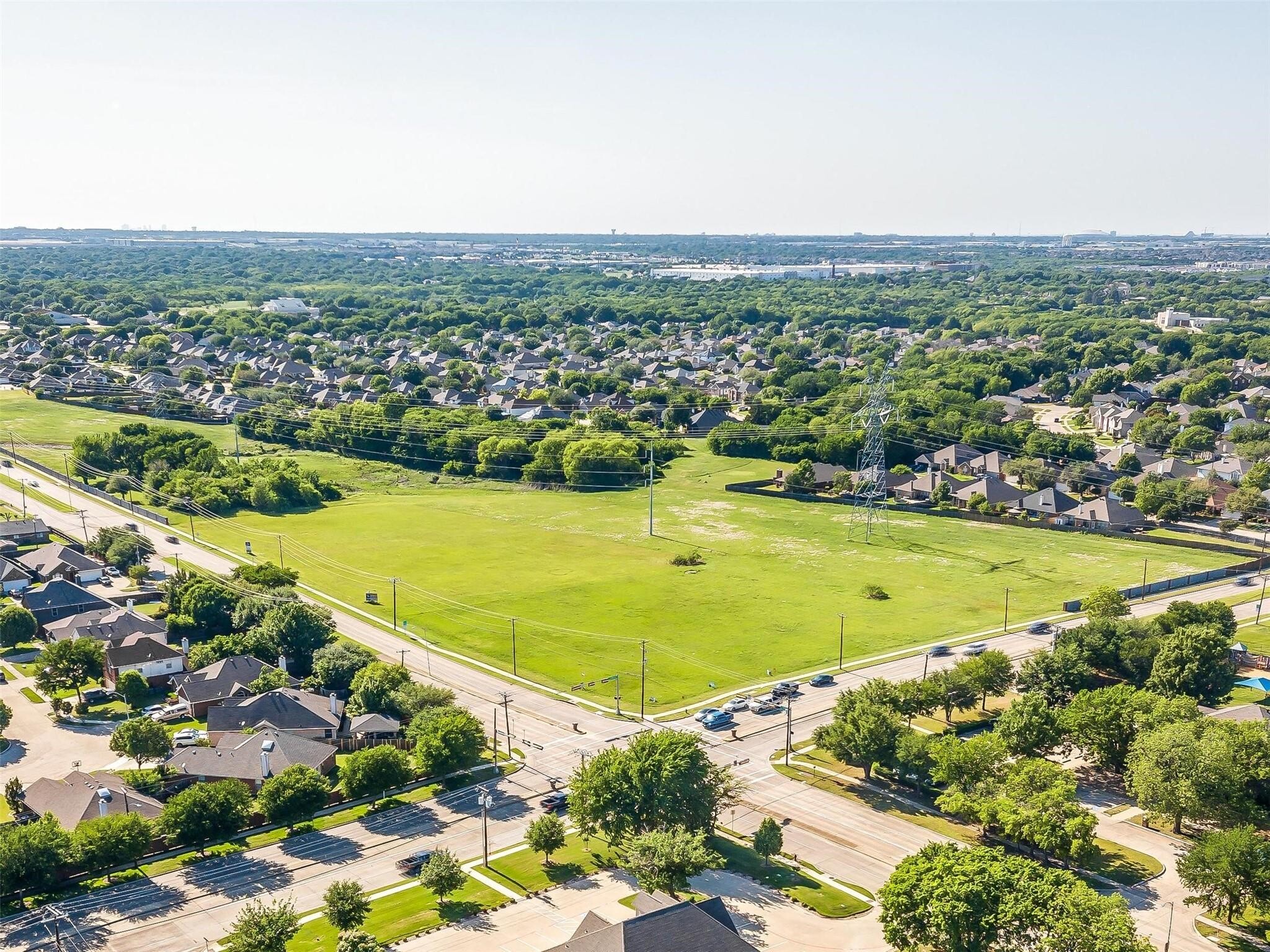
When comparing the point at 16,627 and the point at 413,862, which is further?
the point at 16,627

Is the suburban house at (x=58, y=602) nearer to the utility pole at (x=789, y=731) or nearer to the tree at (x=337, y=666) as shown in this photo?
the tree at (x=337, y=666)

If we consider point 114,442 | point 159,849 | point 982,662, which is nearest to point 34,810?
point 159,849

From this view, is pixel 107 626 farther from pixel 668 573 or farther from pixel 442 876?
pixel 668 573

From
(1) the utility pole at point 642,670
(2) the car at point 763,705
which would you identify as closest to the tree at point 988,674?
(2) the car at point 763,705

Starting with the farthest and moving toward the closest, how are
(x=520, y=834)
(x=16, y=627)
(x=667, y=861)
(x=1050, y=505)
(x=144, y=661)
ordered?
(x=1050, y=505) → (x=16, y=627) → (x=144, y=661) → (x=520, y=834) → (x=667, y=861)

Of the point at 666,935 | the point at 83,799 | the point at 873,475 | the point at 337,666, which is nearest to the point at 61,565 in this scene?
the point at 337,666

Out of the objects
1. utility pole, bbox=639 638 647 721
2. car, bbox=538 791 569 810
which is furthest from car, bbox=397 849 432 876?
utility pole, bbox=639 638 647 721

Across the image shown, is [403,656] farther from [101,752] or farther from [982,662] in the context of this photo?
[982,662]
